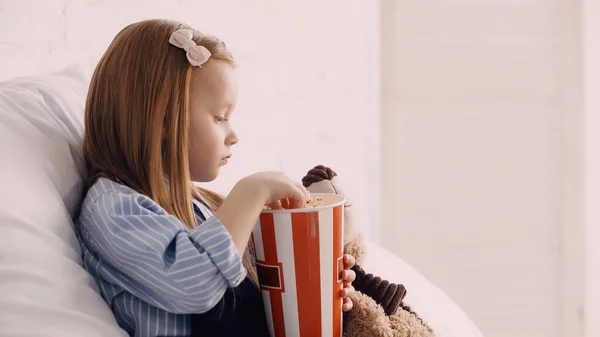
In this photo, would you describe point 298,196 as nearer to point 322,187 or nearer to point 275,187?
point 275,187

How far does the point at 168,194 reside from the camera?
38.4 inches

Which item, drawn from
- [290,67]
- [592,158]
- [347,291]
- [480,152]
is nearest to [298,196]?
[347,291]

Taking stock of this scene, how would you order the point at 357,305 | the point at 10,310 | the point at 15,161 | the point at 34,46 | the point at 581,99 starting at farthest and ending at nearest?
1. the point at 581,99
2. the point at 34,46
3. the point at 357,305
4. the point at 15,161
5. the point at 10,310

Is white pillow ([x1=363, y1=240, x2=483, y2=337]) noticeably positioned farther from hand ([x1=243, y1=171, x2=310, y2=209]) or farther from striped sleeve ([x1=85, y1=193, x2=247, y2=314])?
striped sleeve ([x1=85, y1=193, x2=247, y2=314])

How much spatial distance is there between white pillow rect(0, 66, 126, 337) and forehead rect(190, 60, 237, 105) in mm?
162

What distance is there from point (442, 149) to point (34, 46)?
4.65 feet

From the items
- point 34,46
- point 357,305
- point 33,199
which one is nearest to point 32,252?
point 33,199

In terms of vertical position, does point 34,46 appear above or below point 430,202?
above

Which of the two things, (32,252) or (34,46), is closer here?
(32,252)

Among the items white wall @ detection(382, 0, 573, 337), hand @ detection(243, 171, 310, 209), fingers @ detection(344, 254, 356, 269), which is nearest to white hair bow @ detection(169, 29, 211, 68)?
hand @ detection(243, 171, 310, 209)

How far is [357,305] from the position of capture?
0.98 meters

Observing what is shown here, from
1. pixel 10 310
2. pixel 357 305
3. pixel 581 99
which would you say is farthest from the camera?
pixel 581 99

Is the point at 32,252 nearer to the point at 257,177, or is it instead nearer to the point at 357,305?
the point at 257,177

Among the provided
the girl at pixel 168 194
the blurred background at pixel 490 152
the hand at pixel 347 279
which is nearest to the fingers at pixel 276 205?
the girl at pixel 168 194
